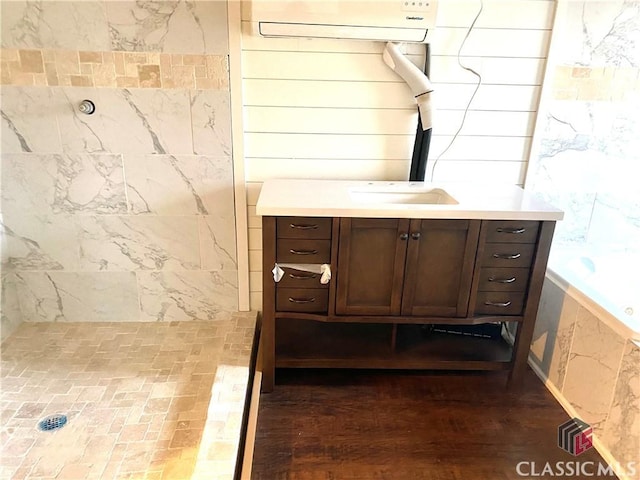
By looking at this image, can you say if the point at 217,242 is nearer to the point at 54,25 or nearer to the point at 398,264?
the point at 398,264

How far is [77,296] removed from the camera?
2.57m

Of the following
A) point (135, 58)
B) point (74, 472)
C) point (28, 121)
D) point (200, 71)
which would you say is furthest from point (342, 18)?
point (74, 472)

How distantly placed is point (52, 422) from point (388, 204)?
1629mm

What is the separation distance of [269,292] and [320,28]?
117 cm

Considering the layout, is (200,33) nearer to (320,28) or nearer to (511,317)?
(320,28)

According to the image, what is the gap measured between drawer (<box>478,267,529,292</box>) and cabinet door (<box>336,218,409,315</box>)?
1.26ft

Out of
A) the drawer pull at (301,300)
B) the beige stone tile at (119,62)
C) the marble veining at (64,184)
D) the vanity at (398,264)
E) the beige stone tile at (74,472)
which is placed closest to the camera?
the beige stone tile at (74,472)

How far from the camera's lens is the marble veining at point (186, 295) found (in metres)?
2.58

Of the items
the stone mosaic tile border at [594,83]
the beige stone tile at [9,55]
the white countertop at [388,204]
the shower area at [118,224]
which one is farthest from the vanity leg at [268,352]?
the stone mosaic tile border at [594,83]

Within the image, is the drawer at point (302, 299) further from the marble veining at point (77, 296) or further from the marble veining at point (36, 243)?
the marble veining at point (36, 243)

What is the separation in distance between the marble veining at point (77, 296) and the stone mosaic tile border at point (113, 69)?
0.98m

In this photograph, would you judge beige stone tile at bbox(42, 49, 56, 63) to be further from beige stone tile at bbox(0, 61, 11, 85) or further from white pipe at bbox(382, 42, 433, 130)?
white pipe at bbox(382, 42, 433, 130)

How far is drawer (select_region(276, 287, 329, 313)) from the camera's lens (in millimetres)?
2113
